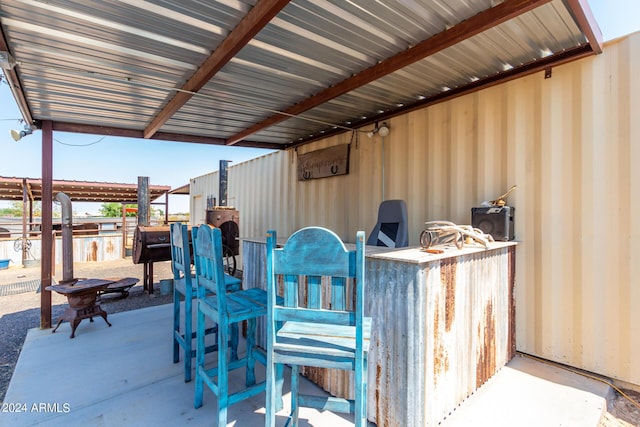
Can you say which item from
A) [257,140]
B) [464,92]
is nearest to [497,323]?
[464,92]

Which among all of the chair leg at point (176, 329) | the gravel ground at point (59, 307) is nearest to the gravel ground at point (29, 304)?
the gravel ground at point (59, 307)

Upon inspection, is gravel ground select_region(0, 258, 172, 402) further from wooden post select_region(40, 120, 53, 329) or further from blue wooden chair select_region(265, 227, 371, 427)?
blue wooden chair select_region(265, 227, 371, 427)

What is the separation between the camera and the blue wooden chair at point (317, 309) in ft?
4.23

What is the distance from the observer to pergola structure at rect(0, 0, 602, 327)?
6.63 ft

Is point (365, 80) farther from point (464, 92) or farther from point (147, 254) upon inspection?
point (147, 254)

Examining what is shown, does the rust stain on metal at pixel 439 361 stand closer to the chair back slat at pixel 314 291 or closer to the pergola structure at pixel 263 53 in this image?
the chair back slat at pixel 314 291

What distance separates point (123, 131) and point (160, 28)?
10.1 feet

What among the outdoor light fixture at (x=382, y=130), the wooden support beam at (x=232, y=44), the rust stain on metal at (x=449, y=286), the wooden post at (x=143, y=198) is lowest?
the rust stain on metal at (x=449, y=286)

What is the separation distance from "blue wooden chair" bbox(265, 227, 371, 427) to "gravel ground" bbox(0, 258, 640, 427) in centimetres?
201

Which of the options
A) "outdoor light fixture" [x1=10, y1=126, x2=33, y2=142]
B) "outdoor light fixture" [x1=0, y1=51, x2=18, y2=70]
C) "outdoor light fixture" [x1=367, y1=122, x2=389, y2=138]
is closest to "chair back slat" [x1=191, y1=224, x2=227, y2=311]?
"outdoor light fixture" [x1=0, y1=51, x2=18, y2=70]

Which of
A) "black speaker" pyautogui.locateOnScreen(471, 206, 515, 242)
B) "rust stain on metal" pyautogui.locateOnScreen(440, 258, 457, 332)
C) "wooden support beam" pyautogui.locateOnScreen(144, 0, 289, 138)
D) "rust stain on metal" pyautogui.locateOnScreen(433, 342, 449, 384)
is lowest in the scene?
"rust stain on metal" pyautogui.locateOnScreen(433, 342, 449, 384)

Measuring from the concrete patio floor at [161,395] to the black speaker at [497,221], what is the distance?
1.18 meters

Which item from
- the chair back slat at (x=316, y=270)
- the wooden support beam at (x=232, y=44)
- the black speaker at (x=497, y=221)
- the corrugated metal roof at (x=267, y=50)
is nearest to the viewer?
the chair back slat at (x=316, y=270)

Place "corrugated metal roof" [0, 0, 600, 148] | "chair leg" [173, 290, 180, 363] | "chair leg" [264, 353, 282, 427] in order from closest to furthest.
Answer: "chair leg" [264, 353, 282, 427]
"corrugated metal roof" [0, 0, 600, 148]
"chair leg" [173, 290, 180, 363]
